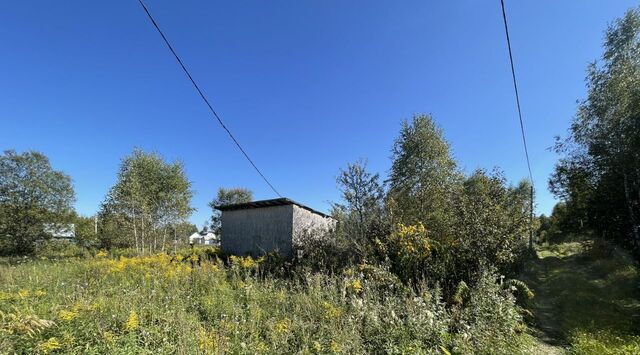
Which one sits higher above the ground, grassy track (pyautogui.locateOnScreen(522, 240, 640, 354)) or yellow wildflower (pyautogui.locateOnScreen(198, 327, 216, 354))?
yellow wildflower (pyautogui.locateOnScreen(198, 327, 216, 354))

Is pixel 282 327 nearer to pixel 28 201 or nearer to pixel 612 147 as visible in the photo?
pixel 612 147

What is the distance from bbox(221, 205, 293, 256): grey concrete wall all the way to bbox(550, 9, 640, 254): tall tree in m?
12.4

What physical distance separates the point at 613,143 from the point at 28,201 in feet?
114

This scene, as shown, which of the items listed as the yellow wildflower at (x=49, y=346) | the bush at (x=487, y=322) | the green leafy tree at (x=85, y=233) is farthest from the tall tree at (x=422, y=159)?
the green leafy tree at (x=85, y=233)

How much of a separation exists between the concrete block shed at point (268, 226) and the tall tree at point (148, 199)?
17.9 feet

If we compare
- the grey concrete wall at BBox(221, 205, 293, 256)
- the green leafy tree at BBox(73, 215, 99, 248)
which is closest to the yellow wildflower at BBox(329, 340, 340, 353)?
the grey concrete wall at BBox(221, 205, 293, 256)

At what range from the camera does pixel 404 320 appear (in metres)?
5.14

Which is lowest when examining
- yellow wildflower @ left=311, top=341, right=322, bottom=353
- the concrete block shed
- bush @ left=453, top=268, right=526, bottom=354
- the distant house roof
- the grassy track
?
the grassy track

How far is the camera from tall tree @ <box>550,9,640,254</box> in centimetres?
1071

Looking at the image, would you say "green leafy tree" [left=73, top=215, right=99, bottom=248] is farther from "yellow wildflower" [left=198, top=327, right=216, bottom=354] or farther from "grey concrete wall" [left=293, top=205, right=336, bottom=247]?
"yellow wildflower" [left=198, top=327, right=216, bottom=354]

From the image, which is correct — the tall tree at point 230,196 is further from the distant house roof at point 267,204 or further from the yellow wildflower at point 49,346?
the yellow wildflower at point 49,346

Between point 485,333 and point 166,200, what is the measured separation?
18855mm

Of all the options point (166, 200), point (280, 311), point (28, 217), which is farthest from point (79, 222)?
point (280, 311)

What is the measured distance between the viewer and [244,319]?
496cm
